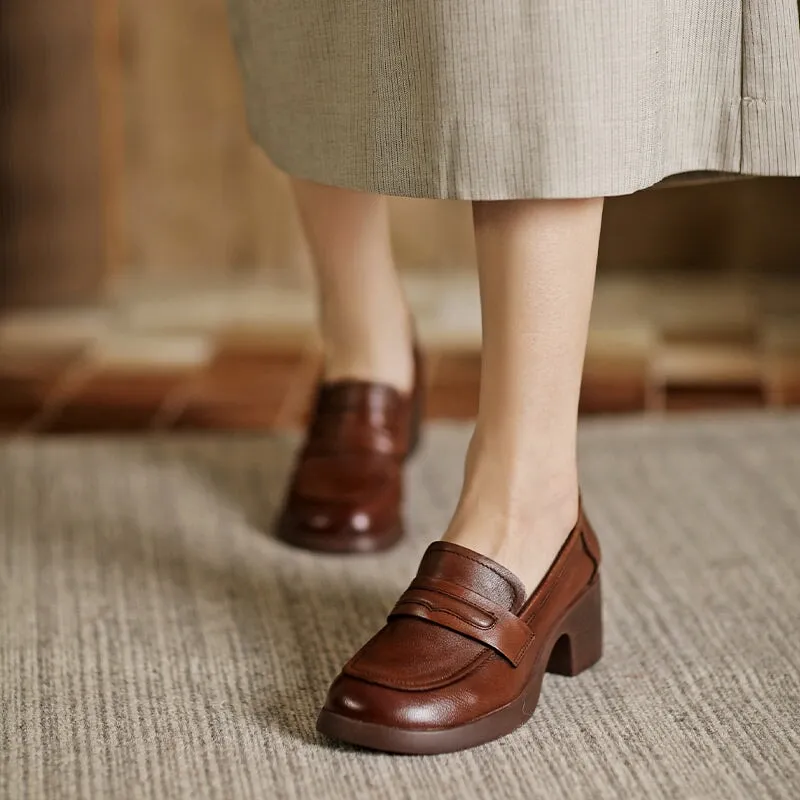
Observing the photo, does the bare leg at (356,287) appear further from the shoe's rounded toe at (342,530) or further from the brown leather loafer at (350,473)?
the shoe's rounded toe at (342,530)

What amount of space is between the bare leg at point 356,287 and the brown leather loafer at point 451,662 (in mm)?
375

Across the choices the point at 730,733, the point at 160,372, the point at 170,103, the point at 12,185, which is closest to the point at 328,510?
the point at 730,733

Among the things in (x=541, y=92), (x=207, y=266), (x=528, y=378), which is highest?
(x=541, y=92)

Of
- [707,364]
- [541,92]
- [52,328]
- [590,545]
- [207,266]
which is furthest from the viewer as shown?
[207,266]

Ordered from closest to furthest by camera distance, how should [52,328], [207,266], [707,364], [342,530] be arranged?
1. [342,530]
2. [707,364]
3. [52,328]
4. [207,266]

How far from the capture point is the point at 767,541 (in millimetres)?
1098

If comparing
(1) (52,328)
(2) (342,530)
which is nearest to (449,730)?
(2) (342,530)


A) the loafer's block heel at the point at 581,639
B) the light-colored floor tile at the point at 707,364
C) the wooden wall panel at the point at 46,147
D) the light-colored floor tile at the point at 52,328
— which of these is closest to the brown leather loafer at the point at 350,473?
the loafer's block heel at the point at 581,639

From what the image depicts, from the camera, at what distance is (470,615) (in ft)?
2.50

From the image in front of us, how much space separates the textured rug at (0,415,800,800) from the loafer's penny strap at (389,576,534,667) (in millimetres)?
62

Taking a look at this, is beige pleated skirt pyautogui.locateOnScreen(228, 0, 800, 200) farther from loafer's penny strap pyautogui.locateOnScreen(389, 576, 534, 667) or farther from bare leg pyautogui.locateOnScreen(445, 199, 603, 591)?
loafer's penny strap pyautogui.locateOnScreen(389, 576, 534, 667)

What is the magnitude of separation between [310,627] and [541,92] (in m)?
0.45

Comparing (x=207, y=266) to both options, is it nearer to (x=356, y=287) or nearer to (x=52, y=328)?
(x=52, y=328)

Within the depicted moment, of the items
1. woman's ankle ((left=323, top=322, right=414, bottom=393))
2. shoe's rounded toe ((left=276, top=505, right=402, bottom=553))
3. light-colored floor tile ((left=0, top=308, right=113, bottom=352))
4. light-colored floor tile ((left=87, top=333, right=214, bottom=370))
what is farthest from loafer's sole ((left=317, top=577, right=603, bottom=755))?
light-colored floor tile ((left=0, top=308, right=113, bottom=352))
